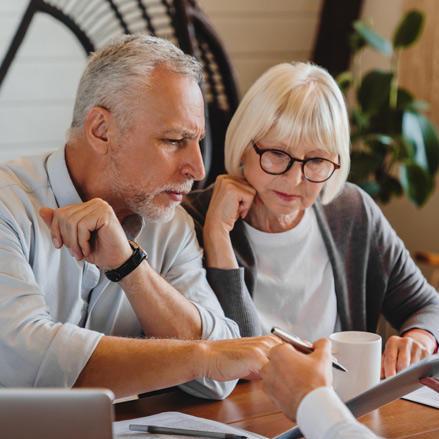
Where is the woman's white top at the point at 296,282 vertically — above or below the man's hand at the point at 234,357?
below

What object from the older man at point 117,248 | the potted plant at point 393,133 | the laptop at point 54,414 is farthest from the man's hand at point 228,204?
the potted plant at point 393,133

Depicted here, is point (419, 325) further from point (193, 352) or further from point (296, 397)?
point (296, 397)

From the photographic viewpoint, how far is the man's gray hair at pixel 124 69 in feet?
5.73

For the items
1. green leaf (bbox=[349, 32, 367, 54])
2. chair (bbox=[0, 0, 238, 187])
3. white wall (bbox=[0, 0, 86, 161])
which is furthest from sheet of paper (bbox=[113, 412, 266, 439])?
green leaf (bbox=[349, 32, 367, 54])

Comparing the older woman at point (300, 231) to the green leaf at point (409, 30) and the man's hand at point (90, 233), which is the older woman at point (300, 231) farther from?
the green leaf at point (409, 30)

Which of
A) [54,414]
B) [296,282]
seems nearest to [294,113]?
[296,282]

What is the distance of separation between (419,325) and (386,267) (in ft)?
0.74

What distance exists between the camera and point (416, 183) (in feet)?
12.0

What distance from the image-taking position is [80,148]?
1.81 m

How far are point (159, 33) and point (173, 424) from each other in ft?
7.13

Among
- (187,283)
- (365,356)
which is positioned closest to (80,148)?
(187,283)

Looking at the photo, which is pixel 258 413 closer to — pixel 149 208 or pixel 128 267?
pixel 128 267

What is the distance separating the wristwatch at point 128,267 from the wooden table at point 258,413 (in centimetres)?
24

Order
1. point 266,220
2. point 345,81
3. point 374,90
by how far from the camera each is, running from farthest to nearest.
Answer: point 345,81 < point 374,90 < point 266,220
